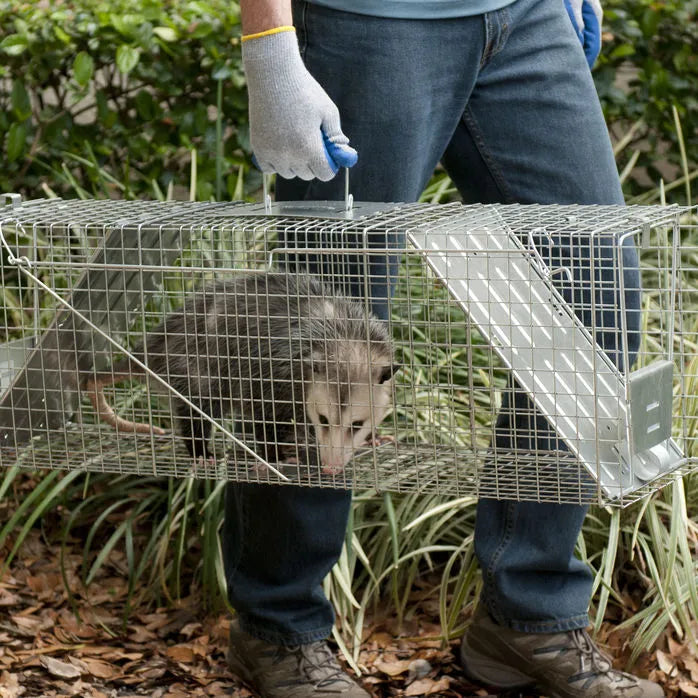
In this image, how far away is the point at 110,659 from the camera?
2.76m

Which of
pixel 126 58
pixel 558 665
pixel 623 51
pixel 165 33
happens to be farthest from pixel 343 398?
pixel 623 51

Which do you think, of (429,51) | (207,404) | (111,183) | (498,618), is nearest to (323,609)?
(498,618)

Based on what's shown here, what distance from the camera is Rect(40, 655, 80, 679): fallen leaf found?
264 centimetres

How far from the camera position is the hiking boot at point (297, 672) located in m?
2.40

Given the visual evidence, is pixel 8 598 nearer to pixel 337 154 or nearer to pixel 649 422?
pixel 337 154

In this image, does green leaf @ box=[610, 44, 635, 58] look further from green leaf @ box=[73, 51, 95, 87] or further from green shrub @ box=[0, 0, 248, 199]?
green leaf @ box=[73, 51, 95, 87]

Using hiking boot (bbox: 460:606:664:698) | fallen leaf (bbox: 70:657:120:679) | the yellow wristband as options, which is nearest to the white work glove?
the yellow wristband

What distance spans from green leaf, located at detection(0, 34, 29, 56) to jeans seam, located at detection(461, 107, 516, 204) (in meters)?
1.90

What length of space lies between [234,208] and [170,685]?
48.7 inches

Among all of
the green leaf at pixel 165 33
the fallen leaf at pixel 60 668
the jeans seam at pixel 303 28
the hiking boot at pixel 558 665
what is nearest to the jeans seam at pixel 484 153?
the jeans seam at pixel 303 28

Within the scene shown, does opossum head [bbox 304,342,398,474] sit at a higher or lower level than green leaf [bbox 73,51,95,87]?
lower

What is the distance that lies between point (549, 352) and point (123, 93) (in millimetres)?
2427

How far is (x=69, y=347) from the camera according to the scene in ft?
6.75

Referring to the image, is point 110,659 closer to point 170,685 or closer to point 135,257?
point 170,685
